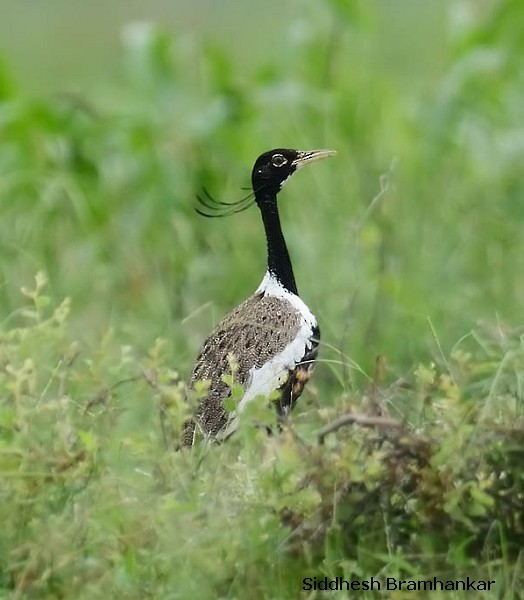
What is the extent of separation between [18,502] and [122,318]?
129 inches

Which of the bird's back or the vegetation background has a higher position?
the vegetation background

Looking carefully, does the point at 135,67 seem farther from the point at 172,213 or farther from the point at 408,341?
the point at 408,341

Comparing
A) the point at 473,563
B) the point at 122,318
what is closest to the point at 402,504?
the point at 473,563

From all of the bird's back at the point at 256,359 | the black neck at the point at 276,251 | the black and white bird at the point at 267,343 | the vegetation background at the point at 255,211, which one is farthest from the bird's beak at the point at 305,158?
the bird's back at the point at 256,359

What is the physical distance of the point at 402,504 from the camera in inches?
165

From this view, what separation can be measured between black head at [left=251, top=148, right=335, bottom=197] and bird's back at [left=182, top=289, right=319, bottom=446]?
38 cm

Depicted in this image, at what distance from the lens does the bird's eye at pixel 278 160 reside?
5.19m

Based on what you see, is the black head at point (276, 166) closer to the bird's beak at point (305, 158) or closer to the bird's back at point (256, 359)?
the bird's beak at point (305, 158)

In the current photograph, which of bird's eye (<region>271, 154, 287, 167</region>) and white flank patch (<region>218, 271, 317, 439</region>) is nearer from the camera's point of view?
white flank patch (<region>218, 271, 317, 439</region>)

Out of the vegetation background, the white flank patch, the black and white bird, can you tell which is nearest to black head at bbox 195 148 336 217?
the black and white bird

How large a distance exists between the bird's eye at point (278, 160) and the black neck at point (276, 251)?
0.36 feet

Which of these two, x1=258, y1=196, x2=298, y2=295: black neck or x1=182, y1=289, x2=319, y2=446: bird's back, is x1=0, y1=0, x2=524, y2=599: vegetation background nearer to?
x1=182, y1=289, x2=319, y2=446: bird's back

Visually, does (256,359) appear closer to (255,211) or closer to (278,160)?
(278,160)

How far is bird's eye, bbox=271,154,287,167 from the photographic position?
5191 millimetres
